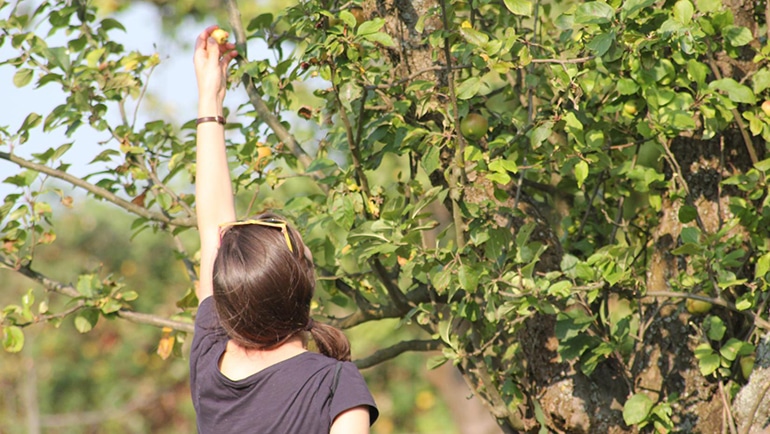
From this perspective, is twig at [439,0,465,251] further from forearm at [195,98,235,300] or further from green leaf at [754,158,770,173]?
green leaf at [754,158,770,173]

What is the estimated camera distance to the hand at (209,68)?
86.0 inches

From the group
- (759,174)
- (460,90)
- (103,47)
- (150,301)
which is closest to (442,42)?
(460,90)

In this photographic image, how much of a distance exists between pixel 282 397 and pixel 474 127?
38.6 inches

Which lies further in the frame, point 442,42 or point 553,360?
point 553,360

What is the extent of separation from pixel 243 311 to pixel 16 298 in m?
8.48

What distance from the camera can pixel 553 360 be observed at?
8.20 feet

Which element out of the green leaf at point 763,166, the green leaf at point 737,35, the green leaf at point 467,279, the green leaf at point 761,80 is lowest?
the green leaf at point 467,279

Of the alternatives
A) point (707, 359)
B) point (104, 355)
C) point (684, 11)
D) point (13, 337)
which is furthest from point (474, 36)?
point (104, 355)

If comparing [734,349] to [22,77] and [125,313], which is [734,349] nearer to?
[125,313]

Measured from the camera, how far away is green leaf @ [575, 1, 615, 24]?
6.49ft

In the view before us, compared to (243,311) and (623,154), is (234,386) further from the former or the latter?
(623,154)

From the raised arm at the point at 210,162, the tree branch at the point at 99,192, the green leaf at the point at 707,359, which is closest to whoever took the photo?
the raised arm at the point at 210,162

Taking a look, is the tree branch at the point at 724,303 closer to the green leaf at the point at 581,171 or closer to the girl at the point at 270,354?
the green leaf at the point at 581,171

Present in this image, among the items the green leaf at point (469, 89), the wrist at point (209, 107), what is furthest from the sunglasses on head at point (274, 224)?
the green leaf at point (469, 89)
